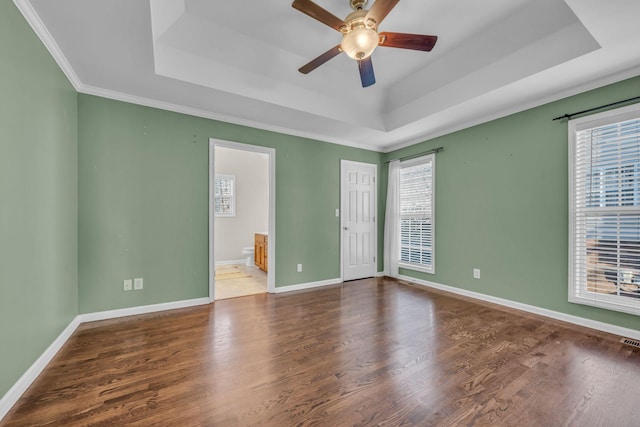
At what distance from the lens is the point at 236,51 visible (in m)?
2.92

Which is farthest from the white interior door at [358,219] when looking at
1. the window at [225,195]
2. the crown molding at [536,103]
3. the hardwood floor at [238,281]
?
the window at [225,195]

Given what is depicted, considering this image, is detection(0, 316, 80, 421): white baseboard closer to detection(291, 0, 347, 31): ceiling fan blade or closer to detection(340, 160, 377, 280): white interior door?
detection(291, 0, 347, 31): ceiling fan blade

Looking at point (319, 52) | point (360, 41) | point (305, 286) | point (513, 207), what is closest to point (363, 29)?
point (360, 41)

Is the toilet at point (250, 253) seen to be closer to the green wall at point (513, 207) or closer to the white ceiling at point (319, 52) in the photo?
the white ceiling at point (319, 52)

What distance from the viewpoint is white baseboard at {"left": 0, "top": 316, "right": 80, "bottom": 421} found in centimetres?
159

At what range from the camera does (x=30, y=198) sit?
1.89 meters

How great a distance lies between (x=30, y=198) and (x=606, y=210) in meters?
4.91

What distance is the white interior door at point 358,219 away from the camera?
4.86m

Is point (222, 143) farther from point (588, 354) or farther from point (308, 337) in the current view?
point (588, 354)

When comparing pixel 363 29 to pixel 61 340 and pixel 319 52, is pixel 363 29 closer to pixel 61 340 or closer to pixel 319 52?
pixel 319 52

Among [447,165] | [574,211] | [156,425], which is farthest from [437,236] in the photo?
[156,425]

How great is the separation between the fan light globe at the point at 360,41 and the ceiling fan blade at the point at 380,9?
0.08 m

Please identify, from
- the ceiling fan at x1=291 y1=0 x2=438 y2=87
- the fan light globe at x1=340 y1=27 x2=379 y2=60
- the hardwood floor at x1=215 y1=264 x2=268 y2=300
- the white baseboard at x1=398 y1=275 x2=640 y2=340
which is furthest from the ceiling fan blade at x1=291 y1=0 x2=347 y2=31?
the white baseboard at x1=398 y1=275 x2=640 y2=340

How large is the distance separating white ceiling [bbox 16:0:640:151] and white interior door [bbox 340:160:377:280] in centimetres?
125
